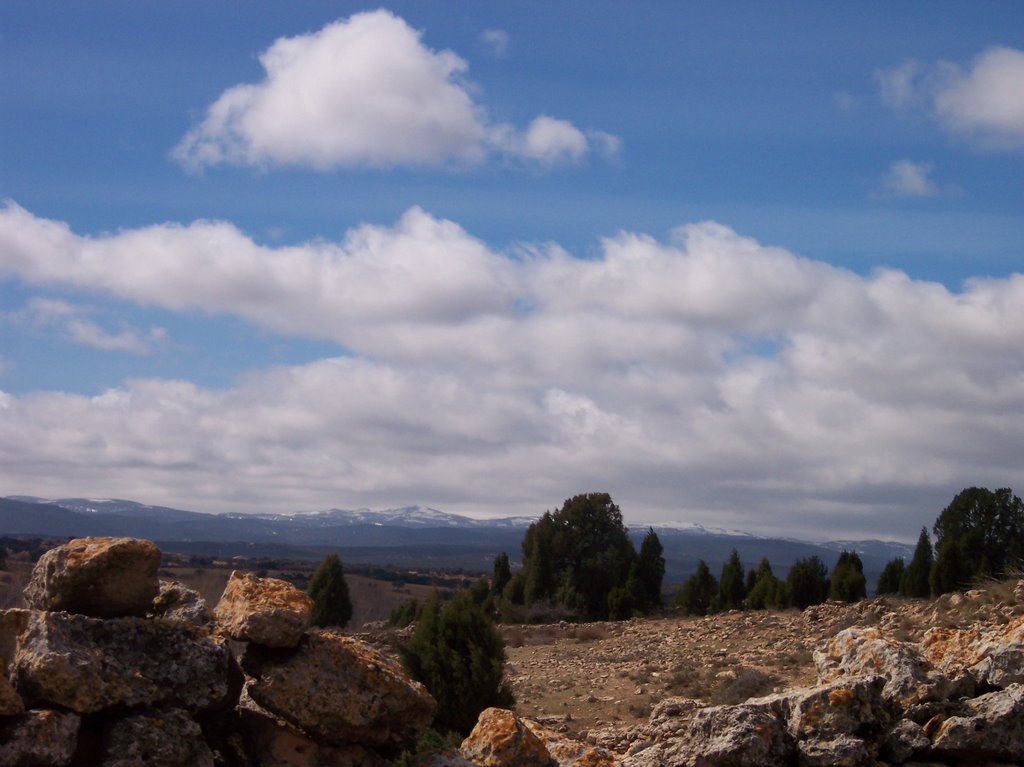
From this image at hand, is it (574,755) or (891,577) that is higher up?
(574,755)

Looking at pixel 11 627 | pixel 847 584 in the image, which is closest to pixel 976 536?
pixel 847 584

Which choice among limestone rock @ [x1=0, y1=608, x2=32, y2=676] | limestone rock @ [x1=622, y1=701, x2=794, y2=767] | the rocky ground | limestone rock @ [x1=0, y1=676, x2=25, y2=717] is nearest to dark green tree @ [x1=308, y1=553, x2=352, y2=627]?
the rocky ground

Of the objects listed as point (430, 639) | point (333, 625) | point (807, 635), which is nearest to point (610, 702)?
point (430, 639)

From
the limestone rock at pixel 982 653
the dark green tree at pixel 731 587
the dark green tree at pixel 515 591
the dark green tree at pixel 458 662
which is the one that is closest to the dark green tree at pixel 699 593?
the dark green tree at pixel 731 587

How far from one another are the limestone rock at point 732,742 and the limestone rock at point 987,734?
4.01 ft

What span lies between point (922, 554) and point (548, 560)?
19984 mm

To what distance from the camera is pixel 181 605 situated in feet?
26.8

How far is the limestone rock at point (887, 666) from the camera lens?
8.05 meters

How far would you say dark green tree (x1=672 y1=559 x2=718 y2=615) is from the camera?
160 feet

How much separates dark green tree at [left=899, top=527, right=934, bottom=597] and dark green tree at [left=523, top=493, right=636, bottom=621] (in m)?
15.4

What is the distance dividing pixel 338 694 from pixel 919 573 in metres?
38.3

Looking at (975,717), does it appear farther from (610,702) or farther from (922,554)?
(922,554)

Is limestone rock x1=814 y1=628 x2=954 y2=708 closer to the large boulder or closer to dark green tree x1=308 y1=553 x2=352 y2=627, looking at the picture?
the large boulder

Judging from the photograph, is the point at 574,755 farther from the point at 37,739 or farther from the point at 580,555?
the point at 580,555
